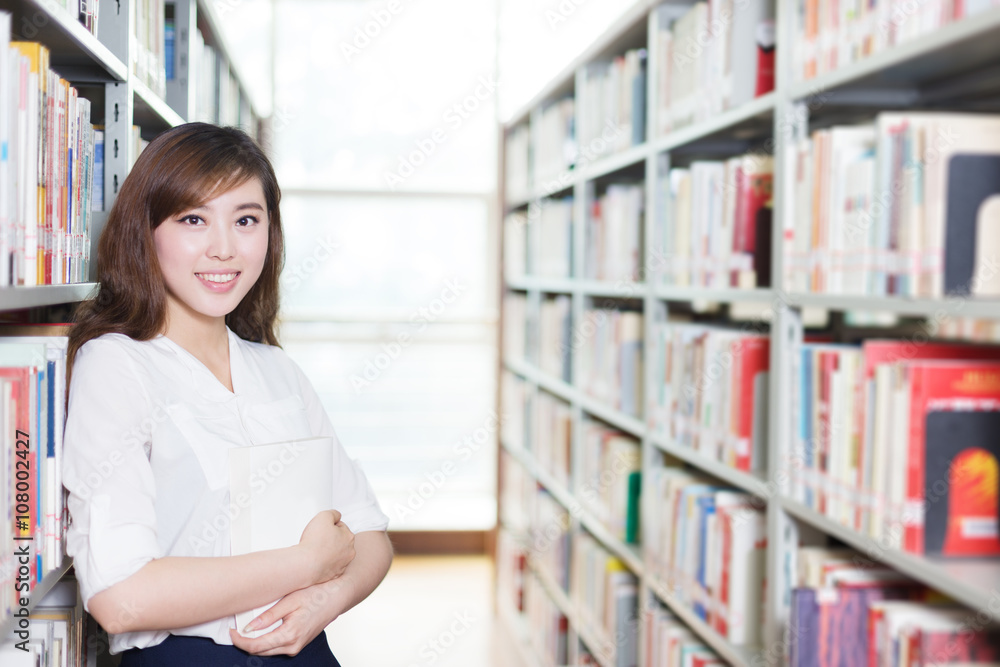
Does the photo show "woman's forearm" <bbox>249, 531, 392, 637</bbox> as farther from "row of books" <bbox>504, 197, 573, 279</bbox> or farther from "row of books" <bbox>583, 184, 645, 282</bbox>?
"row of books" <bbox>504, 197, 573, 279</bbox>

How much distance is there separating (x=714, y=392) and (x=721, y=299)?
0.21m

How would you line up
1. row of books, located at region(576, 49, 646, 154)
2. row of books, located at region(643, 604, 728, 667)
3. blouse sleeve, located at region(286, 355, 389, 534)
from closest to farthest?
blouse sleeve, located at region(286, 355, 389, 534) < row of books, located at region(643, 604, 728, 667) < row of books, located at region(576, 49, 646, 154)

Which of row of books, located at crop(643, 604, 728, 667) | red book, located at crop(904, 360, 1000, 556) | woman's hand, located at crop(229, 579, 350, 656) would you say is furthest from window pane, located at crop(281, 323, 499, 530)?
red book, located at crop(904, 360, 1000, 556)

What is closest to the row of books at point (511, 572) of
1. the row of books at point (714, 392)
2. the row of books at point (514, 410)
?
the row of books at point (514, 410)

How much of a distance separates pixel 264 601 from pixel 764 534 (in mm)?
975

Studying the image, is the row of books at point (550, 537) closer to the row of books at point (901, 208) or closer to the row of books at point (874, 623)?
the row of books at point (874, 623)

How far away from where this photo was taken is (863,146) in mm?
1316

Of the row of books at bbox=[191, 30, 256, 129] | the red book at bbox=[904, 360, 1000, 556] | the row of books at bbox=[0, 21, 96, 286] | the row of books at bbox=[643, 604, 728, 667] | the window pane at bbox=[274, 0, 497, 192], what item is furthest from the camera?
the window pane at bbox=[274, 0, 497, 192]

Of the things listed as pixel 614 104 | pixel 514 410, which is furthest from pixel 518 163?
pixel 614 104

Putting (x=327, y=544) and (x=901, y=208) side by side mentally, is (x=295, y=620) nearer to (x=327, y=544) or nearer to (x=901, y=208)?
(x=327, y=544)

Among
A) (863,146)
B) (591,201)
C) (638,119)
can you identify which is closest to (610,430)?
(591,201)

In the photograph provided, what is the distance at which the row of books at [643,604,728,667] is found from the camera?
1855 mm

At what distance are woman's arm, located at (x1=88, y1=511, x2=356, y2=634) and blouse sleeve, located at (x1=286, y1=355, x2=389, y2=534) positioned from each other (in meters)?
0.17

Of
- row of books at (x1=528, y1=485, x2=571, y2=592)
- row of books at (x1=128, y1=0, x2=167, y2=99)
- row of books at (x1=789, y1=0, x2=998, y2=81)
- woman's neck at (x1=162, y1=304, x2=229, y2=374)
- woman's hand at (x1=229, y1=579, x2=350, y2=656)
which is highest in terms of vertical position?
row of books at (x1=128, y1=0, x2=167, y2=99)
